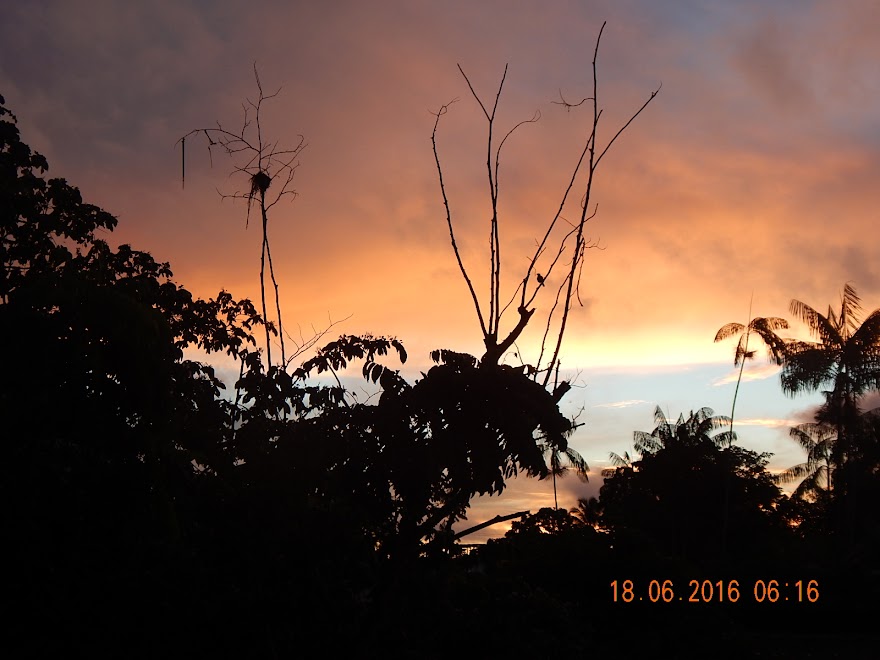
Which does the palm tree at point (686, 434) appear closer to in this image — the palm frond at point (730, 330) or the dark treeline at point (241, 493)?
the palm frond at point (730, 330)

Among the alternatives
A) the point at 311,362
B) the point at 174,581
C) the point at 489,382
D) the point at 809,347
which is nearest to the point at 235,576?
the point at 174,581

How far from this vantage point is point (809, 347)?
31453 mm

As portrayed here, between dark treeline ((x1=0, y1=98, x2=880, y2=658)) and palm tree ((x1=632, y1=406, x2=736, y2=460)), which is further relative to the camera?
palm tree ((x1=632, y1=406, x2=736, y2=460))

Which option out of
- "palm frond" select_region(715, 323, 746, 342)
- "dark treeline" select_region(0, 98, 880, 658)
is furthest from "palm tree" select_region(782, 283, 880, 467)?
"dark treeline" select_region(0, 98, 880, 658)

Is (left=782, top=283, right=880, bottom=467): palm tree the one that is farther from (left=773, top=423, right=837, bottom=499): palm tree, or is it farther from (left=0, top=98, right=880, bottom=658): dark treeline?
(left=0, top=98, right=880, bottom=658): dark treeline

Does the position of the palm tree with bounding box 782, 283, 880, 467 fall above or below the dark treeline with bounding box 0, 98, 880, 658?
above

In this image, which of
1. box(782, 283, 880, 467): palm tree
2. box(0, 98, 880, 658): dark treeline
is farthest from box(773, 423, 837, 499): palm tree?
box(0, 98, 880, 658): dark treeline

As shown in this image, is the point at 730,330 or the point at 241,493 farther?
the point at 730,330

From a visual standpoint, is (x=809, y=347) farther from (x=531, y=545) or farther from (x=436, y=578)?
(x=436, y=578)

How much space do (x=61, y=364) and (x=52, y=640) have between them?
1.78 m

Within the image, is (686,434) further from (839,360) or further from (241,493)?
(241,493)

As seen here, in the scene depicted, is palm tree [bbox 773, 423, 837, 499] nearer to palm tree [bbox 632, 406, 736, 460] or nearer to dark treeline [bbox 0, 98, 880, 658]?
palm tree [bbox 632, 406, 736, 460]

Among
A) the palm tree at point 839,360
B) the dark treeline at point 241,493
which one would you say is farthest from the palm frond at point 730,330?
the dark treeline at point 241,493

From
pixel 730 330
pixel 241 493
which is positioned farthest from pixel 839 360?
pixel 241 493
